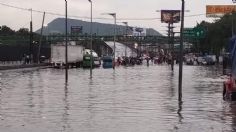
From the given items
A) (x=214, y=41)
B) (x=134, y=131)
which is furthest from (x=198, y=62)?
(x=134, y=131)

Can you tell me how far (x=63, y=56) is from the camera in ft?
272

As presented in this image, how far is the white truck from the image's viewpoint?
83062mm

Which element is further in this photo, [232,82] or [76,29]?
[76,29]

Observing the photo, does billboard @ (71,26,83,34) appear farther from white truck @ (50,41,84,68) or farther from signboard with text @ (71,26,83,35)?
white truck @ (50,41,84,68)

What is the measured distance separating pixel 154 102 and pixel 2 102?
5.74m

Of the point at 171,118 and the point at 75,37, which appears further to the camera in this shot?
the point at 75,37

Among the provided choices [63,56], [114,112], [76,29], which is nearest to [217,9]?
[76,29]

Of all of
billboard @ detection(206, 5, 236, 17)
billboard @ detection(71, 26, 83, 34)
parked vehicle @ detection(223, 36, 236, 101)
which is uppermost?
billboard @ detection(206, 5, 236, 17)

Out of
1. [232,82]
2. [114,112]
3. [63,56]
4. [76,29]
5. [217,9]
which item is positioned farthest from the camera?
[76,29]

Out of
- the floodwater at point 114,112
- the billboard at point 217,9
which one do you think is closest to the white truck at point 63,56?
the floodwater at point 114,112

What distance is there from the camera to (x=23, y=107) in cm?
2356

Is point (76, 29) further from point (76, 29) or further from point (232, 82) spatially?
point (232, 82)

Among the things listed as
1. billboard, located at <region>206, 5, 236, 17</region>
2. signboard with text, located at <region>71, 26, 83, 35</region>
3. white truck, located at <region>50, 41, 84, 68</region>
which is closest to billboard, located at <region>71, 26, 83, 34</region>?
signboard with text, located at <region>71, 26, 83, 35</region>

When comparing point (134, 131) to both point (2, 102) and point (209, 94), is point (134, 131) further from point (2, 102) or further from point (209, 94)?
point (209, 94)
